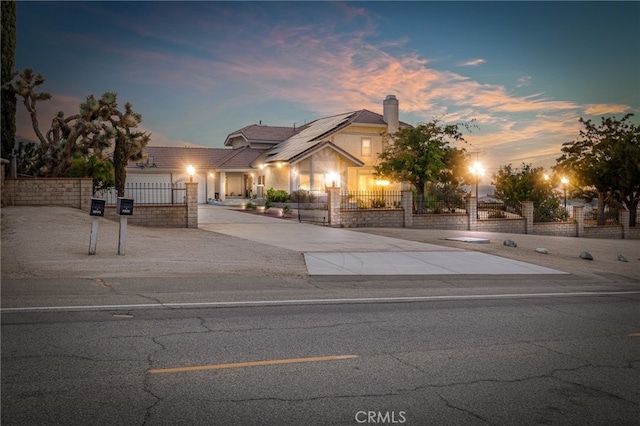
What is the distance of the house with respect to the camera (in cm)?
4366

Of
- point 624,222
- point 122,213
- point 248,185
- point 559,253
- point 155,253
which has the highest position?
point 248,185

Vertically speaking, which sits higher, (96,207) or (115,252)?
(96,207)

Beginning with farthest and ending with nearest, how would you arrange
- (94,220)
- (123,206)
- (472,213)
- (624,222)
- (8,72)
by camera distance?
(624,222) → (472,213) → (8,72) → (123,206) → (94,220)

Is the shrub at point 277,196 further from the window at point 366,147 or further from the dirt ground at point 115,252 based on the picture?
the dirt ground at point 115,252

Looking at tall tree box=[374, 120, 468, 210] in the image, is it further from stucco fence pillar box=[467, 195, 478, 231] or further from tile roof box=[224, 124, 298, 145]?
tile roof box=[224, 124, 298, 145]

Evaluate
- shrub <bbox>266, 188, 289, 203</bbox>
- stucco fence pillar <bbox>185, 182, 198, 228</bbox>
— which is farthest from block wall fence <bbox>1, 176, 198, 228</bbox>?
shrub <bbox>266, 188, 289, 203</bbox>

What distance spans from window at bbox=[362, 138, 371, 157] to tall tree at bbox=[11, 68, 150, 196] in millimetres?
19248

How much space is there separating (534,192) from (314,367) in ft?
131

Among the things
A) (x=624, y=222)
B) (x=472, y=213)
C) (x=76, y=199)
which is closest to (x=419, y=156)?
(x=472, y=213)

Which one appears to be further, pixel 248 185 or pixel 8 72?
pixel 248 185

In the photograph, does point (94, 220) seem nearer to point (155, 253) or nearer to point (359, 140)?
point (155, 253)

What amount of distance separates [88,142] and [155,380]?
2911cm

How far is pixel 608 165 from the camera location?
4466 centimetres

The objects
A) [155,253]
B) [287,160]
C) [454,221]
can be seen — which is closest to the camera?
[155,253]
